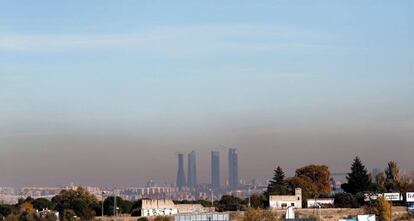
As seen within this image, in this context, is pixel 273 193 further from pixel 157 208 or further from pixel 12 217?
pixel 12 217

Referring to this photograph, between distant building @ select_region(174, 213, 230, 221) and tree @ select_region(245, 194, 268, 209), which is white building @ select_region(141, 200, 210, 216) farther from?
distant building @ select_region(174, 213, 230, 221)

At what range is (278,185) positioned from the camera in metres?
105

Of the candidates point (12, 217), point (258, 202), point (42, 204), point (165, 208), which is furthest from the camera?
point (42, 204)

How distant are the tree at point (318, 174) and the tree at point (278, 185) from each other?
7.08 feet

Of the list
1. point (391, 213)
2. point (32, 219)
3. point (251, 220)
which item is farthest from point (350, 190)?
point (32, 219)

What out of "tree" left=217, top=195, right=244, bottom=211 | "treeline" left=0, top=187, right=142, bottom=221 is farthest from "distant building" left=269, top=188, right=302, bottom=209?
"treeline" left=0, top=187, right=142, bottom=221

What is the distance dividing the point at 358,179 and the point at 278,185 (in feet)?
30.3

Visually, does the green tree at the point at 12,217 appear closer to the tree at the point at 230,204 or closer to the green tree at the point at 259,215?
the green tree at the point at 259,215

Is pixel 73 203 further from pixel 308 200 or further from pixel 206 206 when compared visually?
pixel 308 200

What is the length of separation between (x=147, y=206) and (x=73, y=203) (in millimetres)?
6795

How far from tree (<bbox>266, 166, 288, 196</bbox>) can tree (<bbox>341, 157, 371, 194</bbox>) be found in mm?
6670

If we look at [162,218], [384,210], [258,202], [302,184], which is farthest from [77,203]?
[384,210]

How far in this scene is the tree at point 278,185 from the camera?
99844 millimetres

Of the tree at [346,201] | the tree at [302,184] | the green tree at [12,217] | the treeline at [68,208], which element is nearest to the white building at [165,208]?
the treeline at [68,208]
